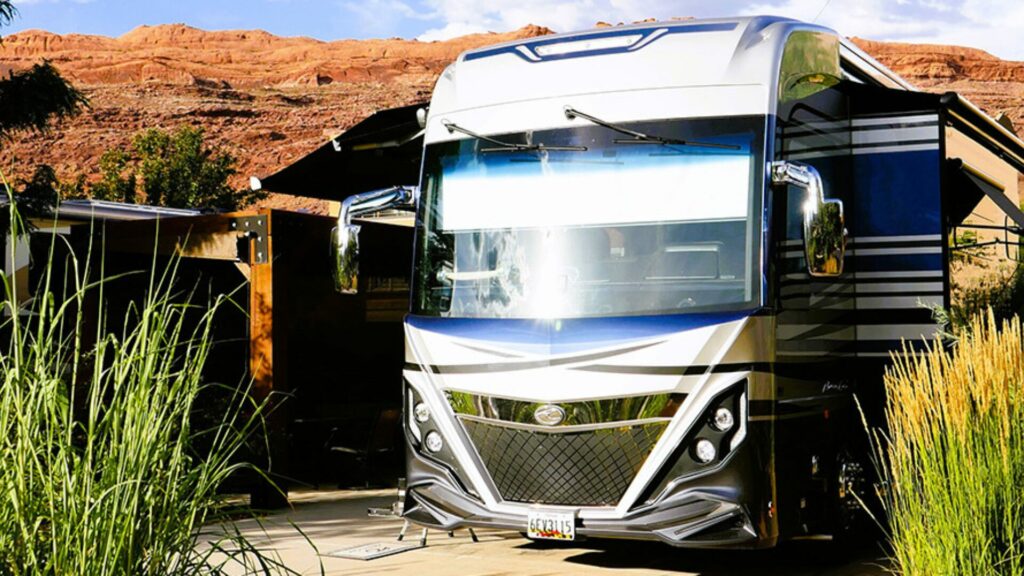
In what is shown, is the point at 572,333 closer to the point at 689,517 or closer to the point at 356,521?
the point at 689,517

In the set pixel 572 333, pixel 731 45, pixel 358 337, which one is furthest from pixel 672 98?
pixel 358 337

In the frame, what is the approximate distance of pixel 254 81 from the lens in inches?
3548

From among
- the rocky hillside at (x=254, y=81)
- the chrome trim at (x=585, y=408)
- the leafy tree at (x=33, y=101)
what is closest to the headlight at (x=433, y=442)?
the chrome trim at (x=585, y=408)

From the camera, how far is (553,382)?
6766 mm

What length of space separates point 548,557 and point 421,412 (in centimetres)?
135

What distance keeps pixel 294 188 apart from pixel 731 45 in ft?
17.5

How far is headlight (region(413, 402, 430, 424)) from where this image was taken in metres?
7.31

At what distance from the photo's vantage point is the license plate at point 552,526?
6.74 meters

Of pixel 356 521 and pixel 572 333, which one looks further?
pixel 356 521

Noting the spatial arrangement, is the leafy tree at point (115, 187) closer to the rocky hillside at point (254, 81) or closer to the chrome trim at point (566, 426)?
the rocky hillside at point (254, 81)

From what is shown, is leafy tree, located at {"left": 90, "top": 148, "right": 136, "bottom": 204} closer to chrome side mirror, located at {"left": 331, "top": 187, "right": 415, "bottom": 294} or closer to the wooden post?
the wooden post

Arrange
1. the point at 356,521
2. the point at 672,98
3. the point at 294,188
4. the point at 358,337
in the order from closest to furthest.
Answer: the point at 672,98, the point at 356,521, the point at 294,188, the point at 358,337

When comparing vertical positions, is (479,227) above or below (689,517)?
above

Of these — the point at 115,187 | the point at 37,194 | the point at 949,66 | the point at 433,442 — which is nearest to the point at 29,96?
the point at 37,194
